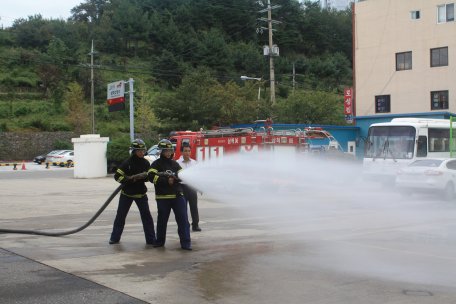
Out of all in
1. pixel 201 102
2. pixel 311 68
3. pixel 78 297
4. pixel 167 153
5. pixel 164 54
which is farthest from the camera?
pixel 311 68

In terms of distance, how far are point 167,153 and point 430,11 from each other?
30.1 meters

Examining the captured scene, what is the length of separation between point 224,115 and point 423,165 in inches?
690

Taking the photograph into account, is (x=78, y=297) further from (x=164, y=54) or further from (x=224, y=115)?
(x=164, y=54)

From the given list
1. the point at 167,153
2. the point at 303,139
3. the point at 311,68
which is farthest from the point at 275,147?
the point at 311,68

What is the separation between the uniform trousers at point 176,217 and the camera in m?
7.19

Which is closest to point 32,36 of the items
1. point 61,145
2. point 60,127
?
point 60,127

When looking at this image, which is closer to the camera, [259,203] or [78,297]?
[78,297]

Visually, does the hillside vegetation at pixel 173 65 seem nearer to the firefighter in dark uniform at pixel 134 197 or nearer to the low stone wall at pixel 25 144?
the low stone wall at pixel 25 144

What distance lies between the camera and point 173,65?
73125 millimetres

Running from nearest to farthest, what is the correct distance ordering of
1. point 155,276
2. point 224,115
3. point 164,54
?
1. point 155,276
2. point 224,115
3. point 164,54

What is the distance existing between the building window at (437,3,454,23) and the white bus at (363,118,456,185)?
48.4ft

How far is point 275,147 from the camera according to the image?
14.9 m

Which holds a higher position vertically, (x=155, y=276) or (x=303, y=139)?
(x=303, y=139)

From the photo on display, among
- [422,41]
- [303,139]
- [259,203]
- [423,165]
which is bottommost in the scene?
[259,203]
